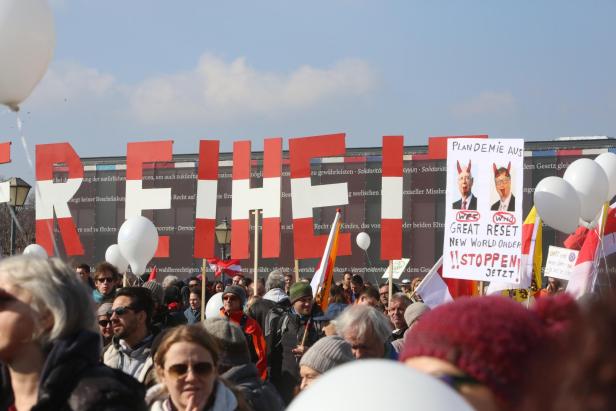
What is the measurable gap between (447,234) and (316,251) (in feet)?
8.73

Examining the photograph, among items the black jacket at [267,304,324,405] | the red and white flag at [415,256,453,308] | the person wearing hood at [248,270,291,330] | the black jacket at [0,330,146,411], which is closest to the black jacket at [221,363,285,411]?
the black jacket at [0,330,146,411]

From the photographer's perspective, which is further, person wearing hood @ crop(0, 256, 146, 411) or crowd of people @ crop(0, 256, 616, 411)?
person wearing hood @ crop(0, 256, 146, 411)

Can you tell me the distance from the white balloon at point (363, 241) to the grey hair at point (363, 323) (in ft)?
67.9

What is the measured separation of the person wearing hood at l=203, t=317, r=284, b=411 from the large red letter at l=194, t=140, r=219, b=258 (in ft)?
27.2

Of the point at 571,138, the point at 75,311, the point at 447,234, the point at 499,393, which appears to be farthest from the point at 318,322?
the point at 571,138

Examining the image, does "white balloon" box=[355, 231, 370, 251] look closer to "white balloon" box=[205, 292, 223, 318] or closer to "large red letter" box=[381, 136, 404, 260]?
"large red letter" box=[381, 136, 404, 260]

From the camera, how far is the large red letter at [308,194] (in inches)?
502

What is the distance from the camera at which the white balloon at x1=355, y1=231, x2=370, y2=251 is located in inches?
1021

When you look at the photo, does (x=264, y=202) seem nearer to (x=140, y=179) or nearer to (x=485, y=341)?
(x=140, y=179)

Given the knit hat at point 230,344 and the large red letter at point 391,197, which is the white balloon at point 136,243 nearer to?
the large red letter at point 391,197

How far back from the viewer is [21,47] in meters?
5.73

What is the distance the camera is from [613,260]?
49.2 ft

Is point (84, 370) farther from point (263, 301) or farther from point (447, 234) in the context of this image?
point (447, 234)

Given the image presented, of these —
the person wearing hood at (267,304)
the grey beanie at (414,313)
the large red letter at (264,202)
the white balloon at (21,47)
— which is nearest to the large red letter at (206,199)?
the large red letter at (264,202)
